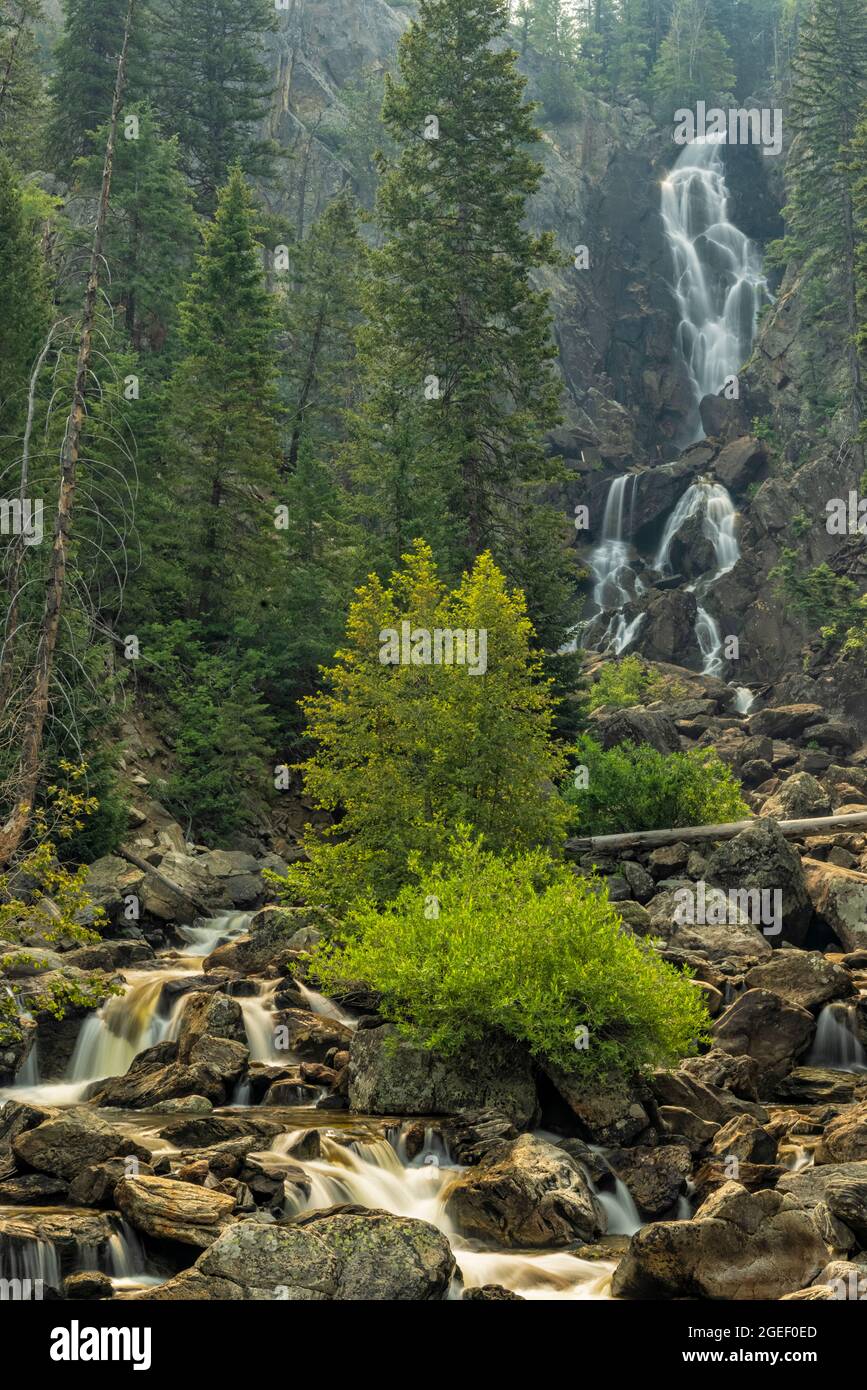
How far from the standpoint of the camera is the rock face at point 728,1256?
36.3ft

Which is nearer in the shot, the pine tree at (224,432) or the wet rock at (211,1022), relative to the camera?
the wet rock at (211,1022)

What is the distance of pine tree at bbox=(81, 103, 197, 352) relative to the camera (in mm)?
41812

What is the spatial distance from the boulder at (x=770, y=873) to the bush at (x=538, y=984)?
7.94 m

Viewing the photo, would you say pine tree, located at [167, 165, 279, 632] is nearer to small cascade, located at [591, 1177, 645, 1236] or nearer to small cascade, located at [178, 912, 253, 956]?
small cascade, located at [178, 912, 253, 956]

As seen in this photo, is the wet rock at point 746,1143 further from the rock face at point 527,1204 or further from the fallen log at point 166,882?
the fallen log at point 166,882

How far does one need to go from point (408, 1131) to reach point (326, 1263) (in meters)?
4.62

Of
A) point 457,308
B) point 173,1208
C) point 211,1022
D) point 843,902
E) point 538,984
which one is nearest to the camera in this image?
point 173,1208

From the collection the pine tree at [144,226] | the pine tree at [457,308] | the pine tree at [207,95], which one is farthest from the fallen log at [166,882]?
the pine tree at [207,95]

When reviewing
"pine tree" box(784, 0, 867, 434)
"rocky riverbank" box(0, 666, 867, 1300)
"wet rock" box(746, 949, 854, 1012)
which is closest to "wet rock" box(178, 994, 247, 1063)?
"rocky riverbank" box(0, 666, 867, 1300)

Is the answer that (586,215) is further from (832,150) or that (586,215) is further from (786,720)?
(786,720)

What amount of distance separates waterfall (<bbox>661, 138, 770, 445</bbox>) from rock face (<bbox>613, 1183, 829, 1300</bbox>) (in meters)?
66.3

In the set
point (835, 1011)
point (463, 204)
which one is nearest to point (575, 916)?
point (835, 1011)

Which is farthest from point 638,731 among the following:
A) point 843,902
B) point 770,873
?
point 843,902

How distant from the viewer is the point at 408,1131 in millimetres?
15008
